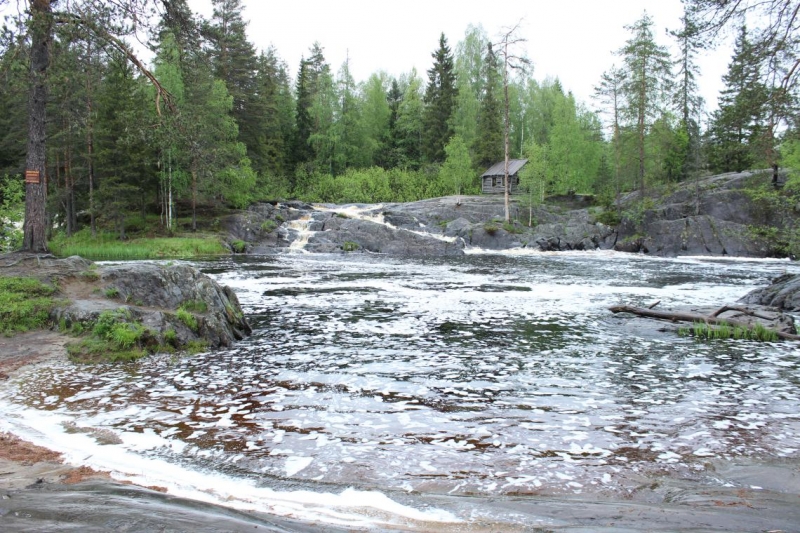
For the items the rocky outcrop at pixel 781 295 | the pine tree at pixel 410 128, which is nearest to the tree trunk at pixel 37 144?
the rocky outcrop at pixel 781 295

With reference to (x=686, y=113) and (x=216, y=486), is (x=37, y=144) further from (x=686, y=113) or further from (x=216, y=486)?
(x=686, y=113)

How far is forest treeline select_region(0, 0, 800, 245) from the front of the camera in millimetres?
12188

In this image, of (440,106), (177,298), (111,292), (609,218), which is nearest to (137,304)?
(111,292)

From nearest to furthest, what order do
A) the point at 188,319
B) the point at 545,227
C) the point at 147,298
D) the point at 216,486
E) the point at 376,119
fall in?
the point at 216,486
the point at 188,319
the point at 147,298
the point at 545,227
the point at 376,119

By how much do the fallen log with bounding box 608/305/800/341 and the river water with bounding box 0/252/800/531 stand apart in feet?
2.02

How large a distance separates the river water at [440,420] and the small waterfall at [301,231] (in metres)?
25.8

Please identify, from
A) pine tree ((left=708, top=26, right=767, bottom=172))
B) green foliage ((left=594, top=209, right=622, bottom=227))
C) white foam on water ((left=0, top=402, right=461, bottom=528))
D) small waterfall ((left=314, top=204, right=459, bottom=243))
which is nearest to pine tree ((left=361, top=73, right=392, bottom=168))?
small waterfall ((left=314, top=204, right=459, bottom=243))

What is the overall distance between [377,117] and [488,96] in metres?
18.5

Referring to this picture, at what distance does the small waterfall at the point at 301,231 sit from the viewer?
1526 inches

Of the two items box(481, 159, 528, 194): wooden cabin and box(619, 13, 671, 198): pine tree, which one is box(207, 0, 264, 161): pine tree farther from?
Answer: box(619, 13, 671, 198): pine tree

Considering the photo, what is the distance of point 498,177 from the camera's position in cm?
5938

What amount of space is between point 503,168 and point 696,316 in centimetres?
4801

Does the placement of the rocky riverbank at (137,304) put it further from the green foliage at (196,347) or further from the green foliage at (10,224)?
the green foliage at (10,224)

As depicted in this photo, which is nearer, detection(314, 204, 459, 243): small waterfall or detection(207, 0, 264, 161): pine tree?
detection(314, 204, 459, 243): small waterfall
